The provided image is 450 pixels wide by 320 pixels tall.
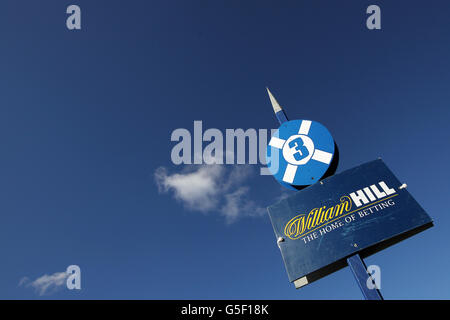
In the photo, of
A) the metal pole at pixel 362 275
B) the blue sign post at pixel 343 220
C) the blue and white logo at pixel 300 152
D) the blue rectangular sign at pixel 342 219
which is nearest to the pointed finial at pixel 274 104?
the blue and white logo at pixel 300 152

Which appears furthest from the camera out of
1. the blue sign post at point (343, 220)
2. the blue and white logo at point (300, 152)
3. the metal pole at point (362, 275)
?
the blue and white logo at point (300, 152)

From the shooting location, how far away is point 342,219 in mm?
4934

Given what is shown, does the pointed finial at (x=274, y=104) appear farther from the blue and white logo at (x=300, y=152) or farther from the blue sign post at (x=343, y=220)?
the blue sign post at (x=343, y=220)

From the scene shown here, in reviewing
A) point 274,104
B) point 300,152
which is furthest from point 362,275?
point 274,104

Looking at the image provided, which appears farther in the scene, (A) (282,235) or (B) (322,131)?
(B) (322,131)

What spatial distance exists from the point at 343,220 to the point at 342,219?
0.10ft

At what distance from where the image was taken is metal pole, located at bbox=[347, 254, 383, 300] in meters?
3.91

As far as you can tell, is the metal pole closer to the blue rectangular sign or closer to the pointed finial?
the blue rectangular sign

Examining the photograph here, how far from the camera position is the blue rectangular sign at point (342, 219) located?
176 inches
